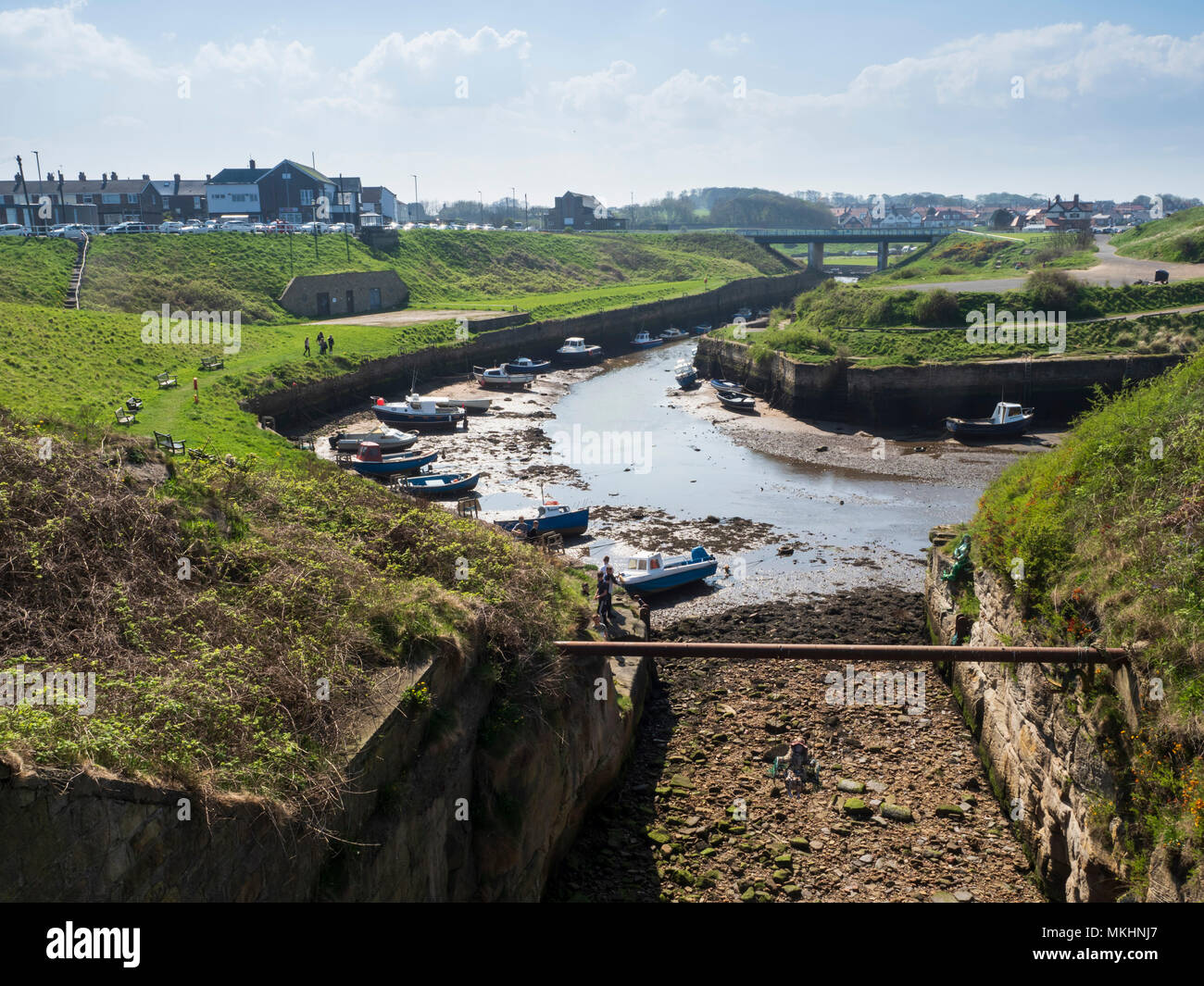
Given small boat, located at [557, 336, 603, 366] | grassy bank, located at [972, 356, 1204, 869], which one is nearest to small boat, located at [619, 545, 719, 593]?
grassy bank, located at [972, 356, 1204, 869]

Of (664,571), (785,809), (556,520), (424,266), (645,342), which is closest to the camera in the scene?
(785,809)

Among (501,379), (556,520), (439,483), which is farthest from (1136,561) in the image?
(501,379)

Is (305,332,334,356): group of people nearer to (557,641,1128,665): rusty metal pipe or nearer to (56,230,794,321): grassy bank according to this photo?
(56,230,794,321): grassy bank

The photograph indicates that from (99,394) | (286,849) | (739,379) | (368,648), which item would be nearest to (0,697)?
(286,849)

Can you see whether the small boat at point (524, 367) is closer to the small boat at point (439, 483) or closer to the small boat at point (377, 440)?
the small boat at point (377, 440)

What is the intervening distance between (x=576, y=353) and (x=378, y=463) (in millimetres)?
28956

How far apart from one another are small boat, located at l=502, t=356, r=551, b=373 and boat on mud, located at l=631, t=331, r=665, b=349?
1332 cm

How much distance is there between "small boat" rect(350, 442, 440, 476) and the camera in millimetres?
30859

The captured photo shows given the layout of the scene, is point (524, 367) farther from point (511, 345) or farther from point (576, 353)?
point (576, 353)

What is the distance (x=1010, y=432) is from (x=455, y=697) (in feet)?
108

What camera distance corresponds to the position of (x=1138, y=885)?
9.71 m

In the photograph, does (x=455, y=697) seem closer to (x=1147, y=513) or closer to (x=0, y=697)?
(x=0, y=697)

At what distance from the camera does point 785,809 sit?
14.6 meters

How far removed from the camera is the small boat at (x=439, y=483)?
29.3 metres
